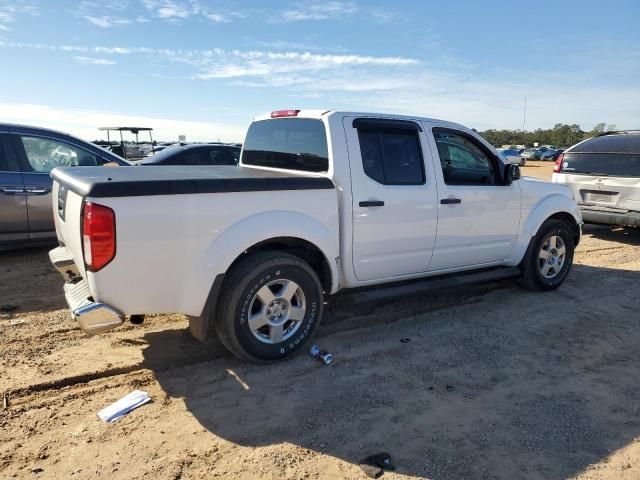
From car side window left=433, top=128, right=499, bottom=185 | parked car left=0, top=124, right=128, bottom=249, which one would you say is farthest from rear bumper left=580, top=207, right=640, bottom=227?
parked car left=0, top=124, right=128, bottom=249

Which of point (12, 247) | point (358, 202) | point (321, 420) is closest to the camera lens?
point (321, 420)

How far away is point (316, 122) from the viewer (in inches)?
165

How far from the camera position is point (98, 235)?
9.60 feet

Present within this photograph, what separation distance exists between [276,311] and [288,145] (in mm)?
1655

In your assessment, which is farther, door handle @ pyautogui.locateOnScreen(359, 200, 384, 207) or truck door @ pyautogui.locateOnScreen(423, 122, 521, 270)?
truck door @ pyautogui.locateOnScreen(423, 122, 521, 270)

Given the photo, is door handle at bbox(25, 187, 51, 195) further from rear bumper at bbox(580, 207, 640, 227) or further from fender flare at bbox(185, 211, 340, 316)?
rear bumper at bbox(580, 207, 640, 227)

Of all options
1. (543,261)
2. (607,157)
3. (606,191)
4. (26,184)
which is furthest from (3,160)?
(607,157)

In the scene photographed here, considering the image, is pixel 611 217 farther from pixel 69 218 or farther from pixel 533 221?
pixel 69 218

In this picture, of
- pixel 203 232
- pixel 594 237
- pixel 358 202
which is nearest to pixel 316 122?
pixel 358 202

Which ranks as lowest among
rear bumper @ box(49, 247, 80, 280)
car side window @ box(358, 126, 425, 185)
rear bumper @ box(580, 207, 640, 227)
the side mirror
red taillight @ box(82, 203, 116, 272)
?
rear bumper @ box(580, 207, 640, 227)

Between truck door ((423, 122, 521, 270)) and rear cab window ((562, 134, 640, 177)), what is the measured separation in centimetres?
408

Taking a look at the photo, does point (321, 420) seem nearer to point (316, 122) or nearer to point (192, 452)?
point (192, 452)

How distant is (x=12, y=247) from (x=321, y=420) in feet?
17.1

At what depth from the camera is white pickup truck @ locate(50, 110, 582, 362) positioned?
10.0 feet
